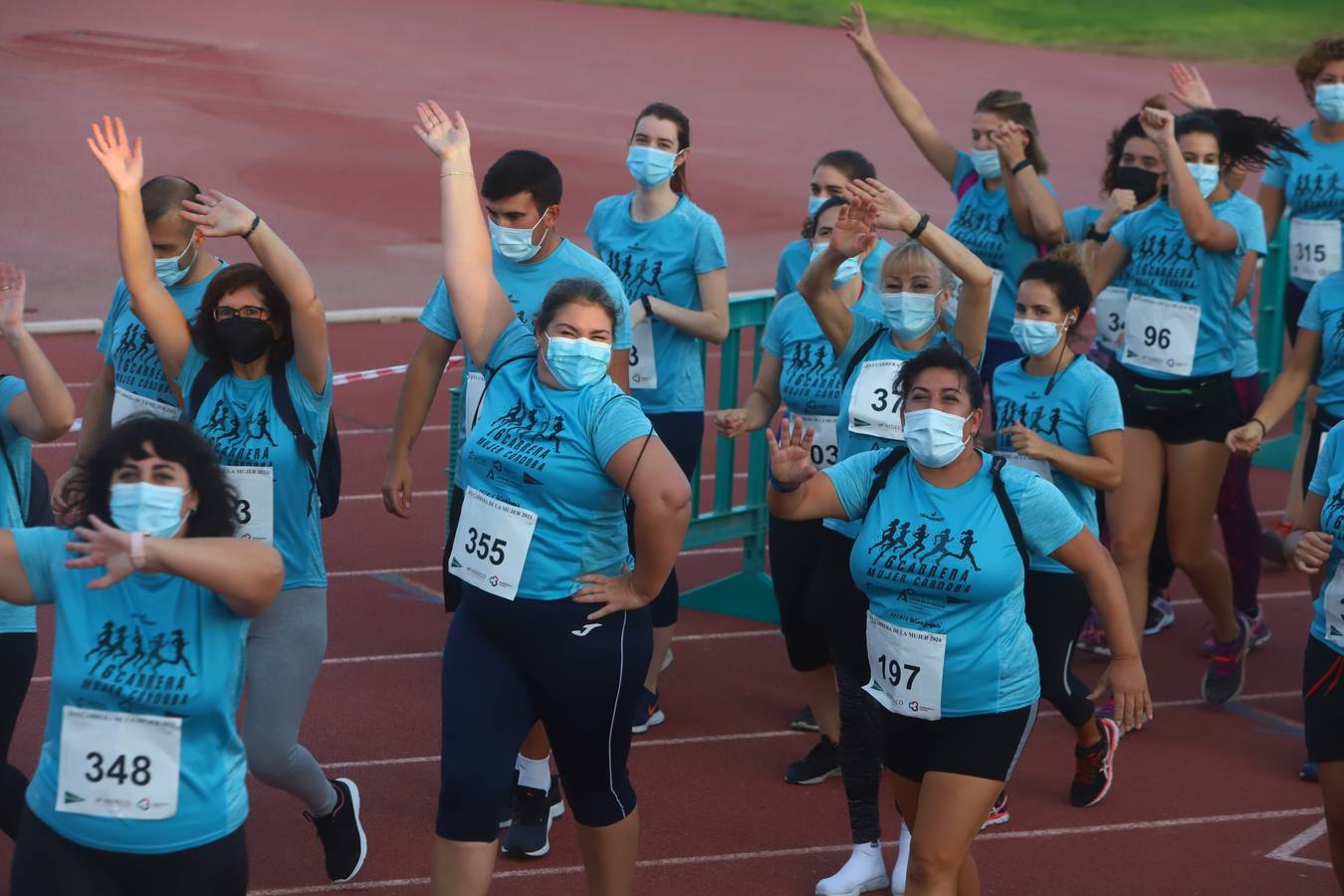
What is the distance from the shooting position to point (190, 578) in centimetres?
391

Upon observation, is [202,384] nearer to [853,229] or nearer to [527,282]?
[527,282]

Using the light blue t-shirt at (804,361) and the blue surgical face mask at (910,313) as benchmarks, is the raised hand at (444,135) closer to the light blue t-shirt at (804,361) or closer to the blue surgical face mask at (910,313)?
the blue surgical face mask at (910,313)

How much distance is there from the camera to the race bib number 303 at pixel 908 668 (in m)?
4.77

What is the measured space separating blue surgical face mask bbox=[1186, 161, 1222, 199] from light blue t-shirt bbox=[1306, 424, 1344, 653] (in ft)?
7.54

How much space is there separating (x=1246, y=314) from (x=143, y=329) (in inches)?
172

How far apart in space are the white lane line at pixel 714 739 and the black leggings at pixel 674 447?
1.49ft

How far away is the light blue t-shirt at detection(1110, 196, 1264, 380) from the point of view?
7320 mm

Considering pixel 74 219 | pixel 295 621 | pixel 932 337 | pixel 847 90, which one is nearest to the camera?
pixel 295 621

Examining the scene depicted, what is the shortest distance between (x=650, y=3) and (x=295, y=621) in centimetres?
2748

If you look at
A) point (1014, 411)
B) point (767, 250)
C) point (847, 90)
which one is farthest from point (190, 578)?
point (847, 90)

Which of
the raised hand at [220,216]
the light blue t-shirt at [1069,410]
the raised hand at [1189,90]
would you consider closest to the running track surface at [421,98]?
the raised hand at [1189,90]

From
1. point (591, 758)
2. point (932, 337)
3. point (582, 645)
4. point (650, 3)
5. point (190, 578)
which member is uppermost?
point (650, 3)

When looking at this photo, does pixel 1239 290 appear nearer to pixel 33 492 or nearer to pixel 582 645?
pixel 582 645

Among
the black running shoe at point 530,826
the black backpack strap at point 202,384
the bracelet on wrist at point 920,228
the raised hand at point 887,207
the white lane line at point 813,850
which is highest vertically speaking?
the raised hand at point 887,207
